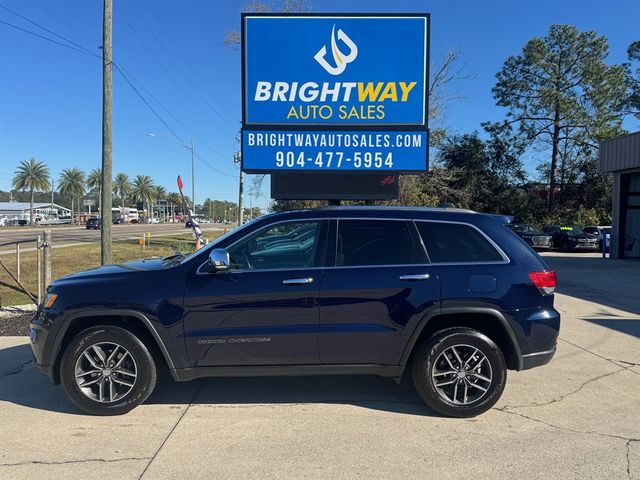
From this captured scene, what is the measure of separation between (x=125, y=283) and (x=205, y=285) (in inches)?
27.5

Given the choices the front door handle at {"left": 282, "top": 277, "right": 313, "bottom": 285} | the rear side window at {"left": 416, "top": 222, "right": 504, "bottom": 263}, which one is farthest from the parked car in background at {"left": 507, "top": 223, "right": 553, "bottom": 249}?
the front door handle at {"left": 282, "top": 277, "right": 313, "bottom": 285}

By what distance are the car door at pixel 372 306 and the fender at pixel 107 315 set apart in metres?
1.36

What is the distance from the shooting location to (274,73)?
9.17 m

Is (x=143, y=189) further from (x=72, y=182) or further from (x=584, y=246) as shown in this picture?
(x=584, y=246)

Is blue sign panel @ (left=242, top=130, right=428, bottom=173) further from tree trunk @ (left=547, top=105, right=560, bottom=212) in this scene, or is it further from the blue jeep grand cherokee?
tree trunk @ (left=547, top=105, right=560, bottom=212)

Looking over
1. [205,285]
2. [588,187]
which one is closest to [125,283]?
[205,285]

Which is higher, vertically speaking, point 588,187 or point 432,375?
point 588,187

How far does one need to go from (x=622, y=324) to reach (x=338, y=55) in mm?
6737

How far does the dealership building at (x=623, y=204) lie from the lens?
2238 cm

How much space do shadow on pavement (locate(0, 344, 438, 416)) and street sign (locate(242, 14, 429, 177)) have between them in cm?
478

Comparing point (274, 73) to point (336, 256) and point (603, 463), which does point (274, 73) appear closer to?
point (336, 256)

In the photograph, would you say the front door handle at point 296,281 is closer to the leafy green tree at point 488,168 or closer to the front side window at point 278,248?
the front side window at point 278,248

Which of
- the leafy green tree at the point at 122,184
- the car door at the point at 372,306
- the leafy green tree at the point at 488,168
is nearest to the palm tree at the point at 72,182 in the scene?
the leafy green tree at the point at 122,184

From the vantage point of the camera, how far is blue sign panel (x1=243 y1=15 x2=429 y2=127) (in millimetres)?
9125
